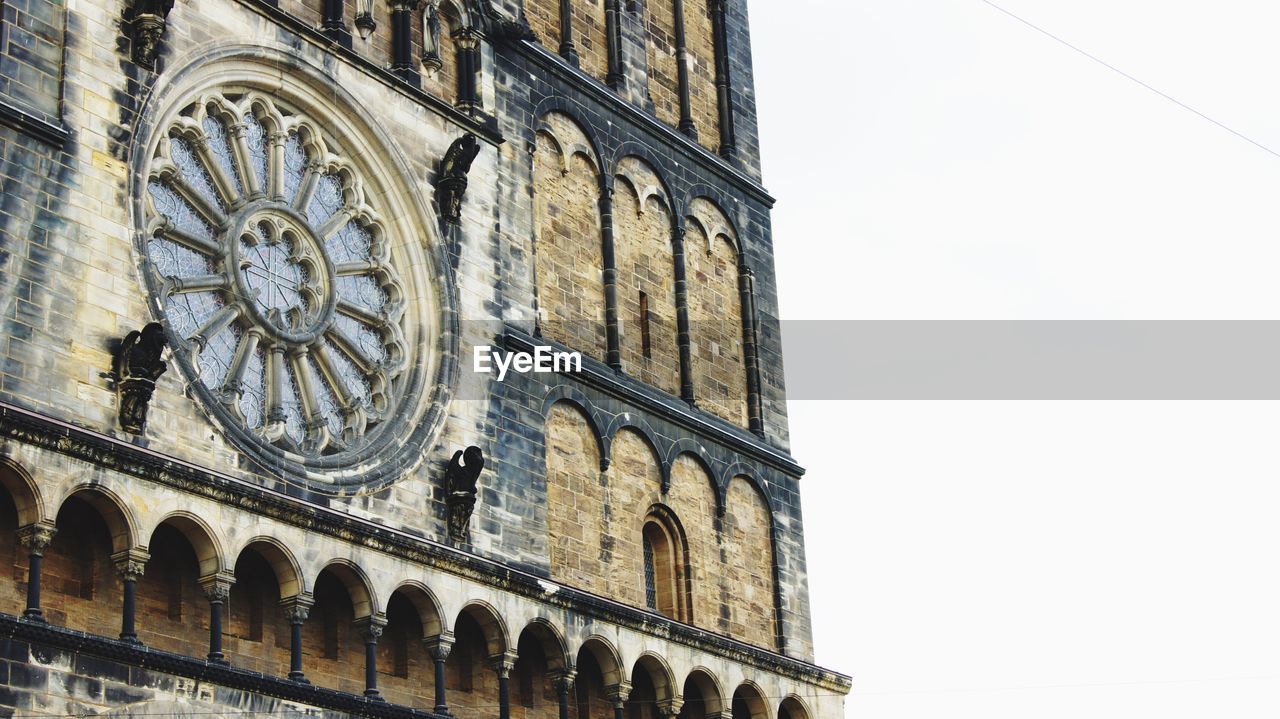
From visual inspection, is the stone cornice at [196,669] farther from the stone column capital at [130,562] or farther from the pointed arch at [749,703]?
the pointed arch at [749,703]

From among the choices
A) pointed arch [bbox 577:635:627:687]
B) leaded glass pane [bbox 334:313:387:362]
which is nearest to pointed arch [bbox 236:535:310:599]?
leaded glass pane [bbox 334:313:387:362]

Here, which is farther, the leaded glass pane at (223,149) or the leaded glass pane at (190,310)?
the leaded glass pane at (223,149)

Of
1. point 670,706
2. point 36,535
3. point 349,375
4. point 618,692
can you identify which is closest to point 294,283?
point 349,375

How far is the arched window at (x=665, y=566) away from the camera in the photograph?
3288cm

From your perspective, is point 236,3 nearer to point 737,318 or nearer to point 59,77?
point 59,77

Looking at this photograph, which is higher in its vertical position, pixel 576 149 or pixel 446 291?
pixel 576 149

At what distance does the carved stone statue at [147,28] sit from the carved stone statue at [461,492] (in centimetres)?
647

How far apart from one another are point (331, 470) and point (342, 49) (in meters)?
6.07

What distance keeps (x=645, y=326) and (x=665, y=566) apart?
A: 3.91 metres

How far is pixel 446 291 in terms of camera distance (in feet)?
100

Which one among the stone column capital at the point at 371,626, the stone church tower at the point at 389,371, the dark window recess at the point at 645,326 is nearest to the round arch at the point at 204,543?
the stone church tower at the point at 389,371

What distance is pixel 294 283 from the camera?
2891 cm

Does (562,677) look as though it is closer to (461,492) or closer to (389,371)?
(461,492)

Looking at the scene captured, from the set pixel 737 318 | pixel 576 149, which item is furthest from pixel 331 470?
pixel 737 318
